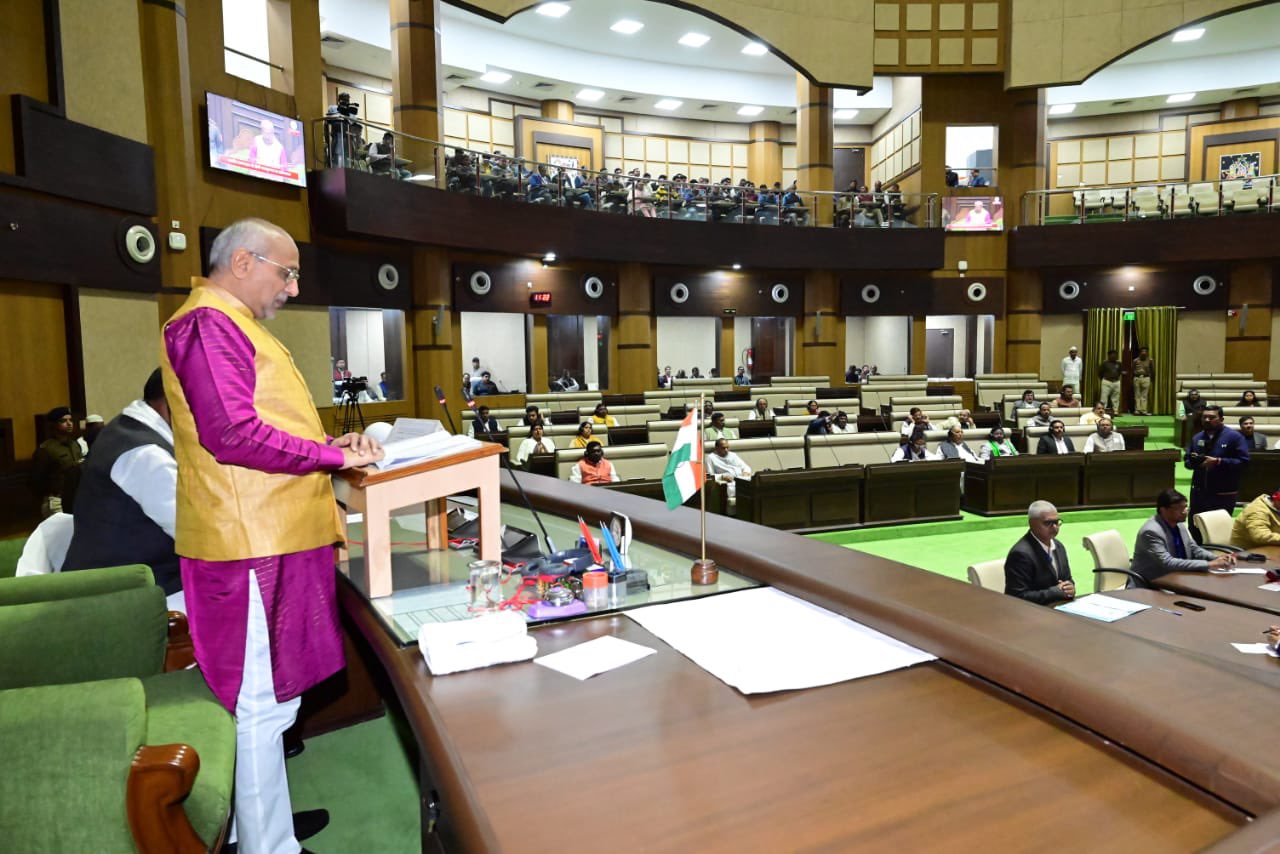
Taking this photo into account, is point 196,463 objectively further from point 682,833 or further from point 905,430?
point 905,430

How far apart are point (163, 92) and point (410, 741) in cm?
909

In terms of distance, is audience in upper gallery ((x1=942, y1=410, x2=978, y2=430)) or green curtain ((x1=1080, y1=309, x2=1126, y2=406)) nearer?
audience in upper gallery ((x1=942, y1=410, x2=978, y2=430))

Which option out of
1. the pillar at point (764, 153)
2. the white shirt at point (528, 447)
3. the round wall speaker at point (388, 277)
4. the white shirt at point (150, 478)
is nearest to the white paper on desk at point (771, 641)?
the white shirt at point (150, 478)

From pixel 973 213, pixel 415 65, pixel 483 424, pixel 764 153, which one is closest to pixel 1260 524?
pixel 483 424

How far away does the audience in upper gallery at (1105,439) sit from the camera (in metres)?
10.3

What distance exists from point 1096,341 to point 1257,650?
54.8ft

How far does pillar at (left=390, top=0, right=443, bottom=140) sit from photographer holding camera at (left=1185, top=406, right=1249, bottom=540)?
11.5 m

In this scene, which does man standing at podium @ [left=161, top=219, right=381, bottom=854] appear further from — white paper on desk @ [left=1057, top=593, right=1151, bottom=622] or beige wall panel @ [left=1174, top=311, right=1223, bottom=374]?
beige wall panel @ [left=1174, top=311, right=1223, bottom=374]

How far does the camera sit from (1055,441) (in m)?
9.98

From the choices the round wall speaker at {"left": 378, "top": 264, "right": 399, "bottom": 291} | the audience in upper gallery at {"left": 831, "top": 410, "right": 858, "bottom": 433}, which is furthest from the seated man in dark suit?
the round wall speaker at {"left": 378, "top": 264, "right": 399, "bottom": 291}

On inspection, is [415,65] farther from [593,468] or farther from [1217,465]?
[1217,465]

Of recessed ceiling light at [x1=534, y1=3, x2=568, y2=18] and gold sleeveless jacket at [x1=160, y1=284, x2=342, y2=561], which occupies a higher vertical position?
recessed ceiling light at [x1=534, y1=3, x2=568, y2=18]

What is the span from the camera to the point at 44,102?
7.09 meters

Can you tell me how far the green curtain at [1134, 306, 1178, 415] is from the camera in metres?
17.5
